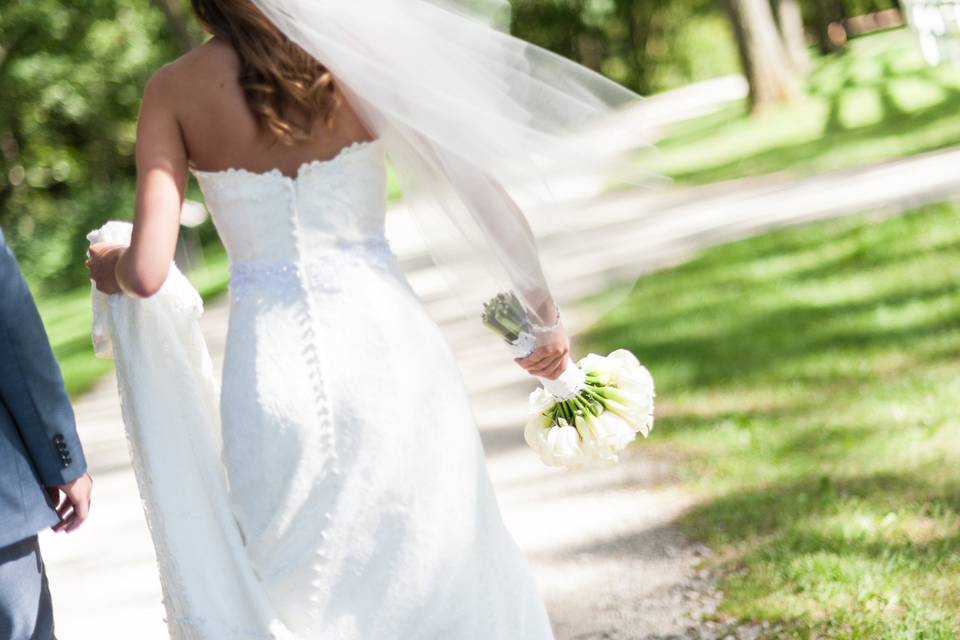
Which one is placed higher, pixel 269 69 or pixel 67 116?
pixel 269 69

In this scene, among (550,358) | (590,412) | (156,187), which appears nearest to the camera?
(156,187)

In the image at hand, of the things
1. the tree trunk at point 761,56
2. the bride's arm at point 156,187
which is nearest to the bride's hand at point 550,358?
the bride's arm at point 156,187

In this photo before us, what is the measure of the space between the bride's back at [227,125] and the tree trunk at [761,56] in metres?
16.3

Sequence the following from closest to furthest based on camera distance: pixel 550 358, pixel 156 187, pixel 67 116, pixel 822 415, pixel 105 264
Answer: pixel 156 187 → pixel 105 264 → pixel 550 358 → pixel 822 415 → pixel 67 116

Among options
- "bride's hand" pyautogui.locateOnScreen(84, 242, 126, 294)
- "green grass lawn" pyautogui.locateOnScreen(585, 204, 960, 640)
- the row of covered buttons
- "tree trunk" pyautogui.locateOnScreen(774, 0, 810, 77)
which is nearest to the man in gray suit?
the row of covered buttons

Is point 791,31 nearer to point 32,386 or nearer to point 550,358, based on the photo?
point 550,358

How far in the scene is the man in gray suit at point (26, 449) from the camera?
8.80 feet

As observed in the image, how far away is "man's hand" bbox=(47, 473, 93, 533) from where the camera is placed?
2.85 m

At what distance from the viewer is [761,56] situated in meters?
18.5

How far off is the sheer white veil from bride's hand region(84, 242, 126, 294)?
622mm

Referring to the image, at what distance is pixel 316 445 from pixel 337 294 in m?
0.33

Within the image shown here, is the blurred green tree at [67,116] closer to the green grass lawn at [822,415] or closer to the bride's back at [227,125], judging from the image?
the green grass lawn at [822,415]

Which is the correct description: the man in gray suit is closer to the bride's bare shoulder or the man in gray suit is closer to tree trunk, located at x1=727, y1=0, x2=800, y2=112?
the bride's bare shoulder

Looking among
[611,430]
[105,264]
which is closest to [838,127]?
[611,430]
